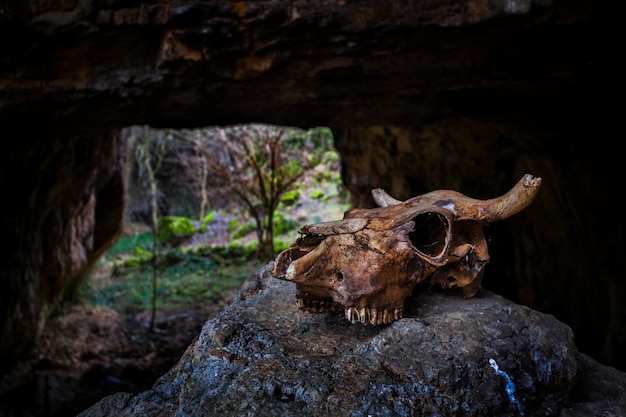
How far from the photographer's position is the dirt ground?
432 centimetres

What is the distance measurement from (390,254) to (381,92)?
6.62ft

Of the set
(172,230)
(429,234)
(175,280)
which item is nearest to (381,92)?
(429,234)

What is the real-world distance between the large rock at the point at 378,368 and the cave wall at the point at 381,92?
1.63 meters

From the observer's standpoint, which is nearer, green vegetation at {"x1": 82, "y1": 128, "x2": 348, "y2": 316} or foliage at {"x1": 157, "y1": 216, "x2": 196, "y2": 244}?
green vegetation at {"x1": 82, "y1": 128, "x2": 348, "y2": 316}

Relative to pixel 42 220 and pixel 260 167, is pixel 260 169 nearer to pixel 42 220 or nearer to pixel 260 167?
pixel 260 167

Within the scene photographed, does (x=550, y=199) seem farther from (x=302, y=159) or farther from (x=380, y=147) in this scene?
(x=302, y=159)

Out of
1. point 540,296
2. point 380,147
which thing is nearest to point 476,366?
point 540,296

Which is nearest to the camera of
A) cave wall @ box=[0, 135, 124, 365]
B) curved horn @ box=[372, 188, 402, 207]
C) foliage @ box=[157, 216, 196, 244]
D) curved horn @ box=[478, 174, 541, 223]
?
curved horn @ box=[478, 174, 541, 223]

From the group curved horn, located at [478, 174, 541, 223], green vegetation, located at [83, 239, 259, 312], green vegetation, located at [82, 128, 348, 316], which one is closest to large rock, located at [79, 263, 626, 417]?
curved horn, located at [478, 174, 541, 223]

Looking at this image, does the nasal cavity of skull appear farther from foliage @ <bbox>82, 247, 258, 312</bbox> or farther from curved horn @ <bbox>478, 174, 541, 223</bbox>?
foliage @ <bbox>82, 247, 258, 312</bbox>

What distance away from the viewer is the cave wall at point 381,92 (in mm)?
2594

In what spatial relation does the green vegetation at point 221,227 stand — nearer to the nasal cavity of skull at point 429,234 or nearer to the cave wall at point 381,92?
the cave wall at point 381,92

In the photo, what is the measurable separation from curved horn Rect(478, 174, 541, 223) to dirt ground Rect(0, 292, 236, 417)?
3.95m

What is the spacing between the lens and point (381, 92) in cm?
337
